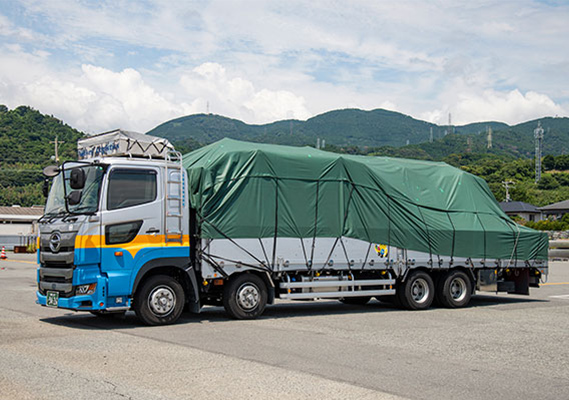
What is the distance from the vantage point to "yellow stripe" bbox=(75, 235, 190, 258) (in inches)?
428

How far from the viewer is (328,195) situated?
548 inches

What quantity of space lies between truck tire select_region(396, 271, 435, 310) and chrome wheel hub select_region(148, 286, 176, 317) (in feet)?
19.5

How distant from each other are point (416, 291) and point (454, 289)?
4.06ft

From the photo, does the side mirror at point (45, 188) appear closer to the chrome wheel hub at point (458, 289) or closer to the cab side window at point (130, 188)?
the cab side window at point (130, 188)

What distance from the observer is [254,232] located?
12789 millimetres

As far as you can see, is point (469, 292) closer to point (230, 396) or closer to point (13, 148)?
point (230, 396)

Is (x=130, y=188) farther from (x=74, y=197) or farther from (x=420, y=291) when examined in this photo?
(x=420, y=291)

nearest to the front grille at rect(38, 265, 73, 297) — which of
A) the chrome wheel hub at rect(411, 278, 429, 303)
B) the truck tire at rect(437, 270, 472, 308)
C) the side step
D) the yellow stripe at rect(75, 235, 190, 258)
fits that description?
the yellow stripe at rect(75, 235, 190, 258)

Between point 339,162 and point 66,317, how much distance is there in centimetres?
669

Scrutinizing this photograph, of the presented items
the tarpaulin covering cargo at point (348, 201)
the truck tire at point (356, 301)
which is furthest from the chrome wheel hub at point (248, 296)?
the truck tire at point (356, 301)

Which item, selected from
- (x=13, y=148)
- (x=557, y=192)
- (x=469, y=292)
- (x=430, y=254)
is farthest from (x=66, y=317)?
(x=557, y=192)

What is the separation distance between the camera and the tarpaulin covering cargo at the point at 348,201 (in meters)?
12.6

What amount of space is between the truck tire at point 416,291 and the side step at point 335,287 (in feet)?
1.42

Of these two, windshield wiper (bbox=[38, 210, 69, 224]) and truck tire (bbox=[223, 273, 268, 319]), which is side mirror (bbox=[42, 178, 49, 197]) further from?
truck tire (bbox=[223, 273, 268, 319])
